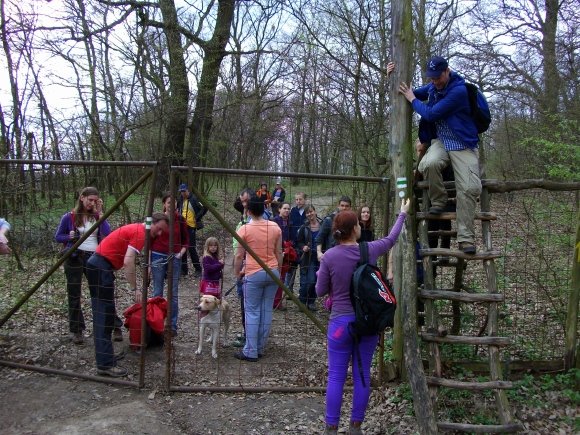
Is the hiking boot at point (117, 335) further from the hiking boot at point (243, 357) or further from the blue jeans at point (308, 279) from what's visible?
the blue jeans at point (308, 279)

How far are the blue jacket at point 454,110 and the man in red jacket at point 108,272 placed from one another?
310 cm

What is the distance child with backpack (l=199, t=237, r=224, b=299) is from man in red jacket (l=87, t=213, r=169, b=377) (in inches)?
45.1

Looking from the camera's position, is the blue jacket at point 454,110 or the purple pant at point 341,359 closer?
the purple pant at point 341,359

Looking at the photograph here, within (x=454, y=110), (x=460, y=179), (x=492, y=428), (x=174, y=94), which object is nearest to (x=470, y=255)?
(x=460, y=179)

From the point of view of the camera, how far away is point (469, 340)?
13.7 ft

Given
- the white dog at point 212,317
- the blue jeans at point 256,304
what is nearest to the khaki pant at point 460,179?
the blue jeans at point 256,304

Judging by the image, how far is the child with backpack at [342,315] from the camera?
3.84 meters

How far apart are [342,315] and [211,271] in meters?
2.91

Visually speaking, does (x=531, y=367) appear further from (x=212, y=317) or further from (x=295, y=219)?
(x=295, y=219)

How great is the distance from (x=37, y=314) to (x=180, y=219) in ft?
10.5

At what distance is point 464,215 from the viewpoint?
428cm

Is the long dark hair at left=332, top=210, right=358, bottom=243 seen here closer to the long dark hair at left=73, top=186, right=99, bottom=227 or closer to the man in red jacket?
the man in red jacket

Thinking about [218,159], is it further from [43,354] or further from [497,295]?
[497,295]

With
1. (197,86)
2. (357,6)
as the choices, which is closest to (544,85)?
(357,6)
